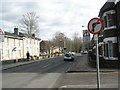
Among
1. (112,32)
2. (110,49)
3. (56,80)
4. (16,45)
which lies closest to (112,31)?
(112,32)

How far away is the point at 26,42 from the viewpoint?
50.2 m

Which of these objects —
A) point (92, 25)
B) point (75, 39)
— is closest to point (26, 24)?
point (92, 25)

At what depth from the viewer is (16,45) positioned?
44000 mm

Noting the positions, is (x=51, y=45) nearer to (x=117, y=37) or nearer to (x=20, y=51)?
(x=20, y=51)

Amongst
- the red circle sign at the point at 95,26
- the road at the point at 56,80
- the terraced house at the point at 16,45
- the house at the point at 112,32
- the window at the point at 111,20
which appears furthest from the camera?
the terraced house at the point at 16,45

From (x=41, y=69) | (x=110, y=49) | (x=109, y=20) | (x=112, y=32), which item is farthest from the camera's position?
(x=41, y=69)

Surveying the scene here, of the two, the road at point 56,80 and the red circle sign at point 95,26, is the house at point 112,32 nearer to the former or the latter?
the road at point 56,80

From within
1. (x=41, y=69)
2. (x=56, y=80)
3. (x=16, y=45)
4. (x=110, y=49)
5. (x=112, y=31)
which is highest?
(x=112, y=31)

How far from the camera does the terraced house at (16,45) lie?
38.4m

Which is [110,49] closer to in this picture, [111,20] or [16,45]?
[111,20]

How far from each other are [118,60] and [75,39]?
90.7 m

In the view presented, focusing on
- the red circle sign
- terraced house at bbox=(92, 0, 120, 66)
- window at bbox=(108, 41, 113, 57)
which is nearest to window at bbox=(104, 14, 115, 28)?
terraced house at bbox=(92, 0, 120, 66)

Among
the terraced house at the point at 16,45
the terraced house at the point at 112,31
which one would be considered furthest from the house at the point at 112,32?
the terraced house at the point at 16,45

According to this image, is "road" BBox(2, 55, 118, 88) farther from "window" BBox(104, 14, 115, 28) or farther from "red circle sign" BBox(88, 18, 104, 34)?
"window" BBox(104, 14, 115, 28)
